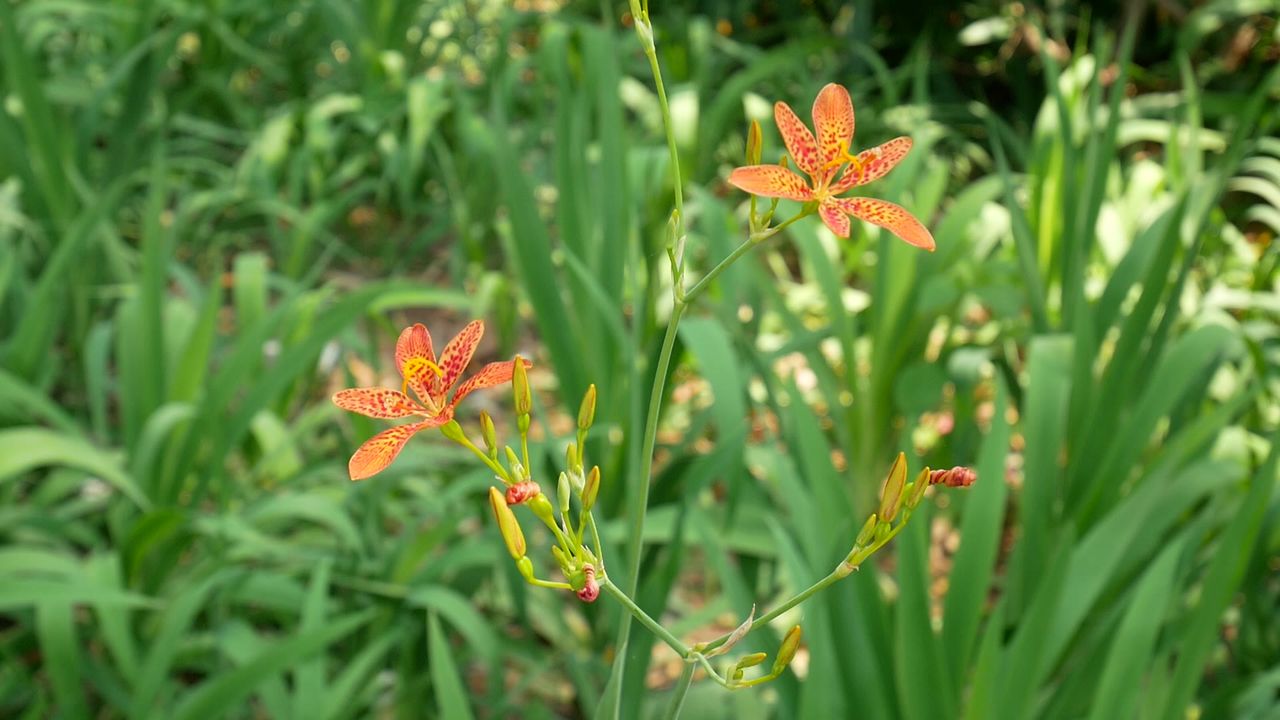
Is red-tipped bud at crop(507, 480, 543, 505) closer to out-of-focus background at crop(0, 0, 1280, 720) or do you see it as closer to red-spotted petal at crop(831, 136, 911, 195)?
red-spotted petal at crop(831, 136, 911, 195)

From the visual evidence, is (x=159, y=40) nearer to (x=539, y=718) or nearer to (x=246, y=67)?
(x=246, y=67)

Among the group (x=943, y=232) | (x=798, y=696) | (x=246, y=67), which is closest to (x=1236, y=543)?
(x=798, y=696)

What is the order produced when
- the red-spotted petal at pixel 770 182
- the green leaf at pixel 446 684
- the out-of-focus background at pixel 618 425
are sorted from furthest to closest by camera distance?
1. the out-of-focus background at pixel 618 425
2. the green leaf at pixel 446 684
3. the red-spotted petal at pixel 770 182

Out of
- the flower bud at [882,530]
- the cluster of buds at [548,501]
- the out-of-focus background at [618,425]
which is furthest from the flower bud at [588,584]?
the out-of-focus background at [618,425]

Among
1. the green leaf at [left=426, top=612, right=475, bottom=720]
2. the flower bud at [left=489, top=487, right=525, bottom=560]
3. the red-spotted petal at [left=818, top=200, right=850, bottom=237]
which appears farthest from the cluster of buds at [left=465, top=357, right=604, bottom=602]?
the green leaf at [left=426, top=612, right=475, bottom=720]

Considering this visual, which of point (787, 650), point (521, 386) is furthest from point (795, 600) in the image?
point (521, 386)

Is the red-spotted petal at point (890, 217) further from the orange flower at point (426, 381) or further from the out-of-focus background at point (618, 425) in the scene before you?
the out-of-focus background at point (618, 425)
